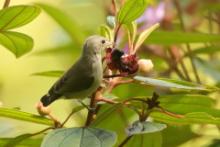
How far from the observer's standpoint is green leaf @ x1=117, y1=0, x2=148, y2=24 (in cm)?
83

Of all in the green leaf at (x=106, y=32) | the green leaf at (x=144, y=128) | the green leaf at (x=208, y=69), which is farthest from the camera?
the green leaf at (x=208, y=69)

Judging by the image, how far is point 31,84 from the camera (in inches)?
91.0

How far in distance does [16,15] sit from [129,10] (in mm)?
160

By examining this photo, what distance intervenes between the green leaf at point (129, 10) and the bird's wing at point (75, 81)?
91mm

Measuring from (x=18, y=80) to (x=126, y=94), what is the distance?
1173mm

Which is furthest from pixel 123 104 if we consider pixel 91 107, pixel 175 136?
pixel 175 136

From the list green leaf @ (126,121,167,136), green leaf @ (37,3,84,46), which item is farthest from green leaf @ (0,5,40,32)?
green leaf @ (37,3,84,46)

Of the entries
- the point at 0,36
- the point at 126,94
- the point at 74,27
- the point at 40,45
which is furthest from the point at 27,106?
the point at 0,36

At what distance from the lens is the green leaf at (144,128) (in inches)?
29.7

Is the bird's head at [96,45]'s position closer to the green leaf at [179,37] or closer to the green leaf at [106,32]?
the green leaf at [106,32]

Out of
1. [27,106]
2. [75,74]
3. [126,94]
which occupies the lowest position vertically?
[27,106]

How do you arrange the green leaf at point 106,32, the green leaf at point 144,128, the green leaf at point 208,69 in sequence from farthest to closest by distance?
the green leaf at point 208,69 → the green leaf at point 106,32 → the green leaf at point 144,128

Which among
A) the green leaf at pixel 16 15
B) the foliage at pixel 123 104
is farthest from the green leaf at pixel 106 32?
the green leaf at pixel 16 15

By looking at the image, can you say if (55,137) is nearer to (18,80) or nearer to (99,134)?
(99,134)
